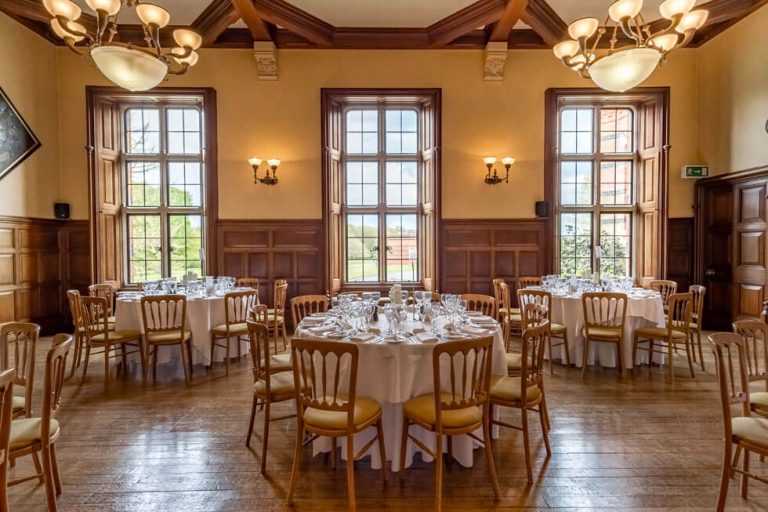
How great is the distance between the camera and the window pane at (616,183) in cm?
761

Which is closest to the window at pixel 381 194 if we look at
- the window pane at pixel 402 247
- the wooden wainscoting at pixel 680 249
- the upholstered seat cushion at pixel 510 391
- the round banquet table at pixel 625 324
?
the window pane at pixel 402 247

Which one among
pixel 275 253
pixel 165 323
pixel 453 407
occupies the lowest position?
pixel 453 407

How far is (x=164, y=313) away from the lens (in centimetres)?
474

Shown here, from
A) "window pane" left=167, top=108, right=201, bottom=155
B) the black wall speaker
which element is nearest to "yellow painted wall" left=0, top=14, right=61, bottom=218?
the black wall speaker

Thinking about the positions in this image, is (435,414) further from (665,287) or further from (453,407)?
(665,287)

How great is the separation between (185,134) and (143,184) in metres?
1.23

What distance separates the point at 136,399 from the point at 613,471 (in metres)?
4.34

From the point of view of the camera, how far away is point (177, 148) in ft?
24.8

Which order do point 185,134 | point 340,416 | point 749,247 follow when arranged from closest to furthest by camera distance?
point 340,416 < point 749,247 < point 185,134

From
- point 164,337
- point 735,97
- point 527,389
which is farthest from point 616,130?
point 164,337

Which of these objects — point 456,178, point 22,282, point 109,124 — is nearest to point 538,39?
point 456,178

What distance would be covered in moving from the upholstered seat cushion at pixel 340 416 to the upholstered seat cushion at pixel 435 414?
0.74 feet

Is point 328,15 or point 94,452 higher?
point 328,15

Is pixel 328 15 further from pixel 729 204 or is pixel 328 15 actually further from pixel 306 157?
pixel 729 204
